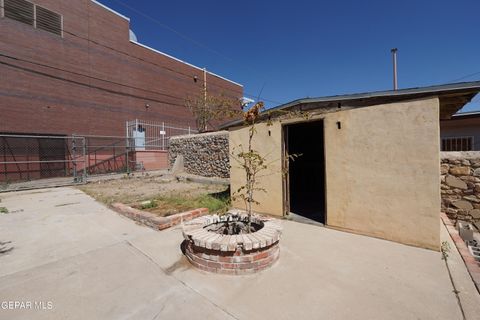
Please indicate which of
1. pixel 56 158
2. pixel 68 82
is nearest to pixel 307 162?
pixel 56 158

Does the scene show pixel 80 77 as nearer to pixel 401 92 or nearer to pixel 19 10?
pixel 19 10

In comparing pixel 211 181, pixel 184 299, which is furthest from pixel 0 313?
pixel 211 181

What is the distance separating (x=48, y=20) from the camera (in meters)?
14.5

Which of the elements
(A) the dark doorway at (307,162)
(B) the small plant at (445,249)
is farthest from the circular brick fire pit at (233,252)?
(A) the dark doorway at (307,162)

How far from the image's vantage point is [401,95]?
3.61 meters

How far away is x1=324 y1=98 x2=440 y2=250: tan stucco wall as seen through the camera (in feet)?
11.3

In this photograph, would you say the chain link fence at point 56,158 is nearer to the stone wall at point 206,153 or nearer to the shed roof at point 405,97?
the stone wall at point 206,153

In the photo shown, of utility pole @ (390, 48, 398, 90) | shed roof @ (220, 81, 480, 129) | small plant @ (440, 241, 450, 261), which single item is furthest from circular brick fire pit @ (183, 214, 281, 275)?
utility pole @ (390, 48, 398, 90)

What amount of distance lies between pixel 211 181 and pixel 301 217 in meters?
6.37

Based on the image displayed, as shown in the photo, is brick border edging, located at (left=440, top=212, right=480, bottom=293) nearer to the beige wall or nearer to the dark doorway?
the beige wall

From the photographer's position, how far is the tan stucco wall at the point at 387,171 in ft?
11.3

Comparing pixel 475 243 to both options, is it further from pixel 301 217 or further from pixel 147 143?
pixel 147 143

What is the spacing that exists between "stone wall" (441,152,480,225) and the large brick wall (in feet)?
61.2

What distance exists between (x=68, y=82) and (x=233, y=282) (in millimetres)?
18067
